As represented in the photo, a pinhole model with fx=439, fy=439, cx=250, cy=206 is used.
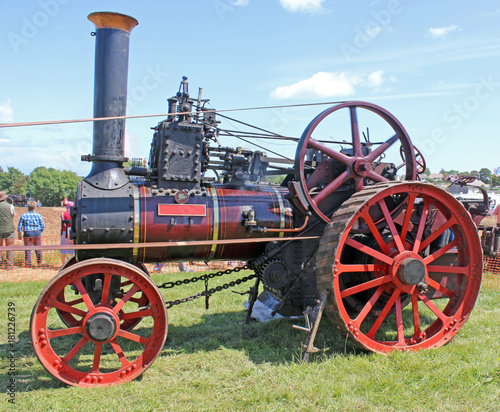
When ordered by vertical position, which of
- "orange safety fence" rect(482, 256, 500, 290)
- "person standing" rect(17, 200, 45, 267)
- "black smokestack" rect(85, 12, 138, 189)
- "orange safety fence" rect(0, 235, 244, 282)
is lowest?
"orange safety fence" rect(0, 235, 244, 282)

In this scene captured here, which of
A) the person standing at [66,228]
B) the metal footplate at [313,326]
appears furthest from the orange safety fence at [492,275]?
the person standing at [66,228]

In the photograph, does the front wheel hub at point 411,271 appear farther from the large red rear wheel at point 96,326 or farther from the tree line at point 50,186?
the tree line at point 50,186

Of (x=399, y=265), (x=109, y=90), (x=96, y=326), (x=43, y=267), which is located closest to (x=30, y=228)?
(x=43, y=267)

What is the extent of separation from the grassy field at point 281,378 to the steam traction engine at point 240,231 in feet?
0.73

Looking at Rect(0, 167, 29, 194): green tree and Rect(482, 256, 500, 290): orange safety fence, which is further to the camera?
Rect(0, 167, 29, 194): green tree

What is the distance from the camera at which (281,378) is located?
3740 millimetres

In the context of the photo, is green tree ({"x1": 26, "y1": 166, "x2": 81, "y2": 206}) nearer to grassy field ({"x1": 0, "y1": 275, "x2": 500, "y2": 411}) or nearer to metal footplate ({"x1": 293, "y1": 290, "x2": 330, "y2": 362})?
grassy field ({"x1": 0, "y1": 275, "x2": 500, "y2": 411})

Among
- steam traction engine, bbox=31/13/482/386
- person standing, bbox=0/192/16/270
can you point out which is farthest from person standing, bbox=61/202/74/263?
person standing, bbox=0/192/16/270

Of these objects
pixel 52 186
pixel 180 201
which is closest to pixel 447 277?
pixel 180 201

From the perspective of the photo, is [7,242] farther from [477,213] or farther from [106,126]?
[477,213]

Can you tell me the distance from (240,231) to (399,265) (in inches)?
62.6

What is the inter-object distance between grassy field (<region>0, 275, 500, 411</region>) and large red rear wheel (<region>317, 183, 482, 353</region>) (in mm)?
303

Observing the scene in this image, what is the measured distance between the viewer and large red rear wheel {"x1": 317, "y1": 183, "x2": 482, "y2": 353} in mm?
4062

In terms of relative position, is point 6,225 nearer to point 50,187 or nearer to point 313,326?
point 313,326
